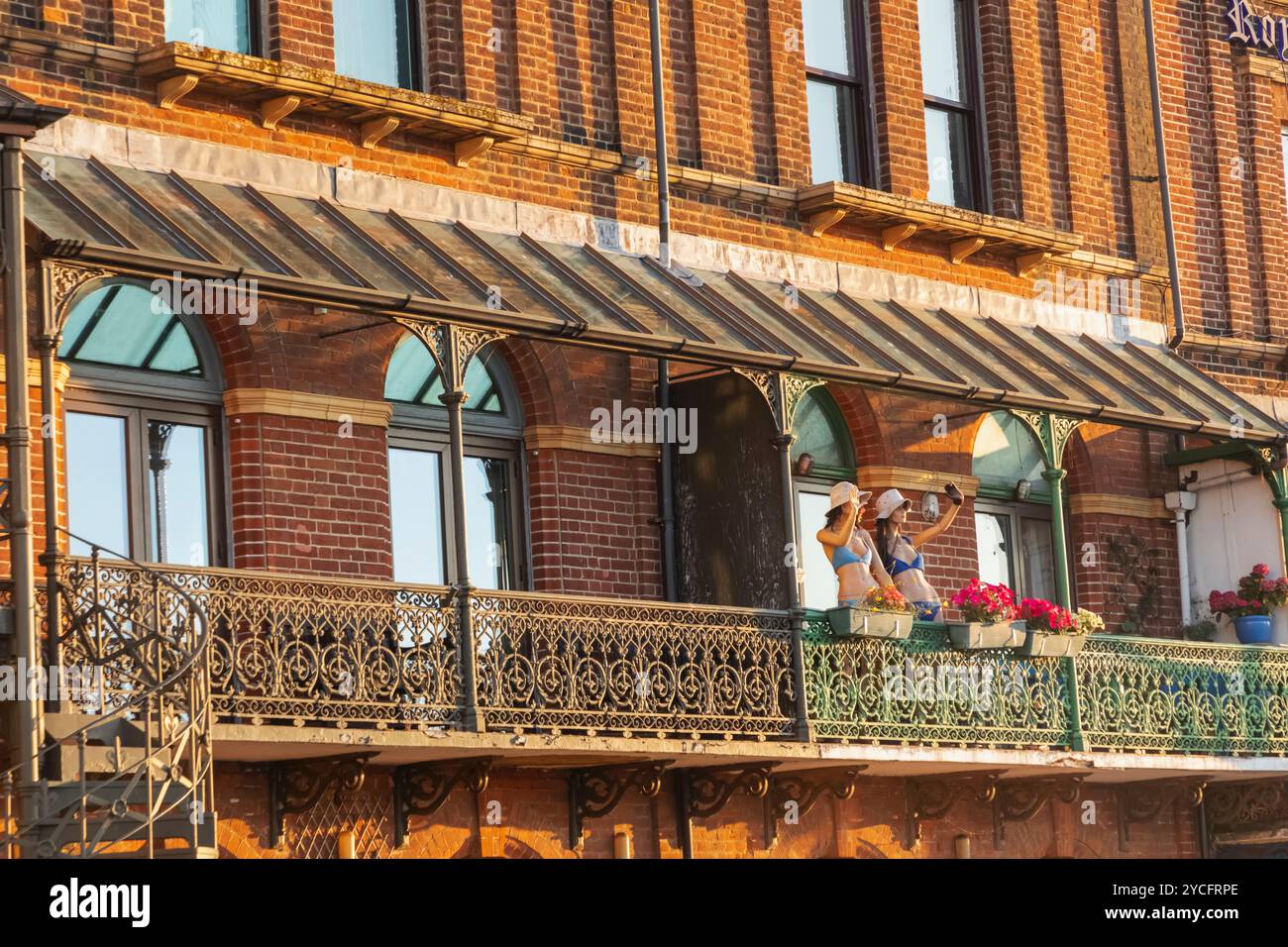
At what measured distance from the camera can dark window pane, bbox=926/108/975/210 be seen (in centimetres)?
2158

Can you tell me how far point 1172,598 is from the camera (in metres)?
22.0

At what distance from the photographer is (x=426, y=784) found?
16.2 m

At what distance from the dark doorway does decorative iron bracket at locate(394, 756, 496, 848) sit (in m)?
2.48

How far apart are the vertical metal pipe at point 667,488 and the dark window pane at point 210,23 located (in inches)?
143

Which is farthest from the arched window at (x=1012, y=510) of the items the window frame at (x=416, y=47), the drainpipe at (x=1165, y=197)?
the window frame at (x=416, y=47)

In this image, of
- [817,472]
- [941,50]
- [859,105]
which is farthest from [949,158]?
[817,472]

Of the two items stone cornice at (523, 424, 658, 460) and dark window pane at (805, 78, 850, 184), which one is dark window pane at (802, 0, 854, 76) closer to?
dark window pane at (805, 78, 850, 184)

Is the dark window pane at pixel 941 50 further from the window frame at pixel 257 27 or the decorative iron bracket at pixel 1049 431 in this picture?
the window frame at pixel 257 27

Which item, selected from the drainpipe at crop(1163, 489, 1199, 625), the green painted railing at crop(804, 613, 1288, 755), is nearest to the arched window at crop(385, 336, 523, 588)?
the green painted railing at crop(804, 613, 1288, 755)

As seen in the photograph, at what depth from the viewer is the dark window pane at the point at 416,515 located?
56.1 feet

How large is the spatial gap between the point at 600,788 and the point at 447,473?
2.34 meters

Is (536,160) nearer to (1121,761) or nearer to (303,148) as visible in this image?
(303,148)

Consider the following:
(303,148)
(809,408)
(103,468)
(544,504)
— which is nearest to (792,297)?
(809,408)

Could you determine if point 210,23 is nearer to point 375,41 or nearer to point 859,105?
point 375,41
